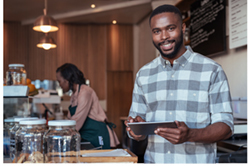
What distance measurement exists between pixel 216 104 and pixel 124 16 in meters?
5.51

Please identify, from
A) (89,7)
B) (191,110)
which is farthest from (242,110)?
(89,7)

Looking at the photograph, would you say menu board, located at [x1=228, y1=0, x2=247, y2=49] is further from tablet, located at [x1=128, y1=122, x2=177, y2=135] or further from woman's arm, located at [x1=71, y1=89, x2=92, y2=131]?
tablet, located at [x1=128, y1=122, x2=177, y2=135]

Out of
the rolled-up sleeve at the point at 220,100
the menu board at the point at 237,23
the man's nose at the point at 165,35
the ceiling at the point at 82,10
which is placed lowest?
the rolled-up sleeve at the point at 220,100

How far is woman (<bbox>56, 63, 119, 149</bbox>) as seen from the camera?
2766mm

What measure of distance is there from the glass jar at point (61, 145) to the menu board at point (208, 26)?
8.51ft

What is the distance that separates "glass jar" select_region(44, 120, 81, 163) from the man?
283 mm

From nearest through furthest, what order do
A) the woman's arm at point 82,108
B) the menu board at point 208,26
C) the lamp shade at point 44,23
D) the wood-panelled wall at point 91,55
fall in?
the woman's arm at point 82,108 < the menu board at point 208,26 < the lamp shade at point 44,23 < the wood-panelled wall at point 91,55

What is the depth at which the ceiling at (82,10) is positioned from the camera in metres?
5.62

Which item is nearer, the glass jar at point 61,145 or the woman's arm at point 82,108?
the glass jar at point 61,145

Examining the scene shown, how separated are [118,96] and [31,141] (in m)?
6.02

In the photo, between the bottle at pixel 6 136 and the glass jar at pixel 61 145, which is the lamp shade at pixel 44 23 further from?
the glass jar at pixel 61 145

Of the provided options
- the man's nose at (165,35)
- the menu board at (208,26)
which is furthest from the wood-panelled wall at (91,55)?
the man's nose at (165,35)

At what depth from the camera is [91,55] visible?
7125mm

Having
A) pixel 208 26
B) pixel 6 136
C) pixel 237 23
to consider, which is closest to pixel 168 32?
pixel 6 136
